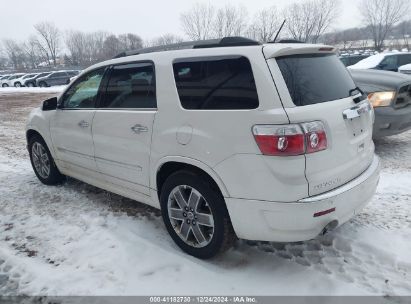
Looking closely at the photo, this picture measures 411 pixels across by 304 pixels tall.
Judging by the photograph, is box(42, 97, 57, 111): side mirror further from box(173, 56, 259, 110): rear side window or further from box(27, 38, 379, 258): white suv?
box(173, 56, 259, 110): rear side window

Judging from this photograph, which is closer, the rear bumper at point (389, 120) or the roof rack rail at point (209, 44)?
the roof rack rail at point (209, 44)

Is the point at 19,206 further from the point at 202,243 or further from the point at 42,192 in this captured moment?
the point at 202,243

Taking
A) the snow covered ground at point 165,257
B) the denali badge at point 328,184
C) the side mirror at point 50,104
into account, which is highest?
the side mirror at point 50,104

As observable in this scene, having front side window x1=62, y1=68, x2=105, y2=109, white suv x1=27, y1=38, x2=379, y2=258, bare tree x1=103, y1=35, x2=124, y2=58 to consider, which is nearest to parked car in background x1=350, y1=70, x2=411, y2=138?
white suv x1=27, y1=38, x2=379, y2=258

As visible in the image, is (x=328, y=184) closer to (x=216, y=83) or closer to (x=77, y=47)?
(x=216, y=83)

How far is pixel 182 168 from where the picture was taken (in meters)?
3.11

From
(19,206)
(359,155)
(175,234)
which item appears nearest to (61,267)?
(175,234)

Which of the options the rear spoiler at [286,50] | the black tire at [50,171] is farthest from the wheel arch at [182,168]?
the black tire at [50,171]

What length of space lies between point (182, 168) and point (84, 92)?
184 cm

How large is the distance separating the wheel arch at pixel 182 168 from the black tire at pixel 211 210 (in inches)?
2.1

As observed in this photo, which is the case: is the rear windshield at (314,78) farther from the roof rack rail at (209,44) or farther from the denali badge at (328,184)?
the denali badge at (328,184)

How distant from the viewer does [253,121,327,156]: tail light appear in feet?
8.02

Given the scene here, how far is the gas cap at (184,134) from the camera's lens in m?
2.89

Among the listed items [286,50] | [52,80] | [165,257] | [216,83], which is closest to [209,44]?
[216,83]
